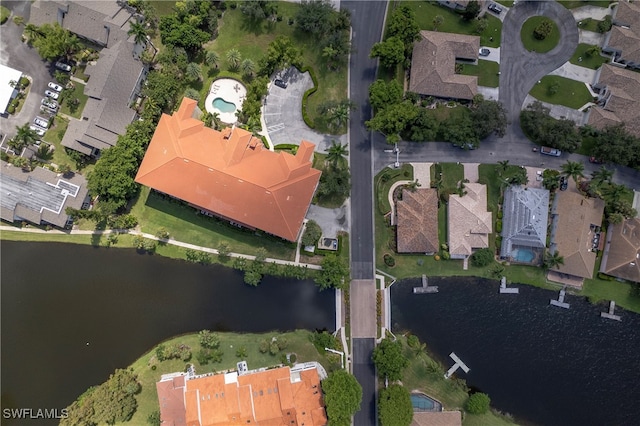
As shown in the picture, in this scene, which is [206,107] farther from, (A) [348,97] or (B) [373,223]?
(B) [373,223]

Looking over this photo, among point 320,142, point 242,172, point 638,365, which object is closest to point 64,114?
point 242,172

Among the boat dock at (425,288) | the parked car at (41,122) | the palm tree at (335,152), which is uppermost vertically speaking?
the palm tree at (335,152)

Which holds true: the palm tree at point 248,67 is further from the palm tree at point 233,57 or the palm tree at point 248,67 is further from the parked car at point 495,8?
the parked car at point 495,8

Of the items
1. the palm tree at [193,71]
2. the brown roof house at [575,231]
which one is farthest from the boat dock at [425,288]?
the palm tree at [193,71]

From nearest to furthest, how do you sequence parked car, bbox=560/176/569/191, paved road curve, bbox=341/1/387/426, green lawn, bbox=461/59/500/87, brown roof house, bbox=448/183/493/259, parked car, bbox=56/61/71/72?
brown roof house, bbox=448/183/493/259
paved road curve, bbox=341/1/387/426
parked car, bbox=560/176/569/191
parked car, bbox=56/61/71/72
green lawn, bbox=461/59/500/87

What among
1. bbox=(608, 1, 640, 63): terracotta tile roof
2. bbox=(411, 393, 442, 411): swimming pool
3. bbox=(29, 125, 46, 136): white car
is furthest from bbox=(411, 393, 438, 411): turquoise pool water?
bbox=(29, 125, 46, 136): white car

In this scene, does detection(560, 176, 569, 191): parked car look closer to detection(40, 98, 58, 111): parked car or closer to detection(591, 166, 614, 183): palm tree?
detection(591, 166, 614, 183): palm tree
